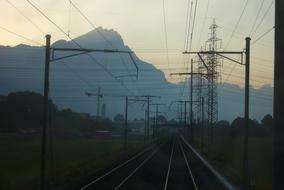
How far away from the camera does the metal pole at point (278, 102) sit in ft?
39.6

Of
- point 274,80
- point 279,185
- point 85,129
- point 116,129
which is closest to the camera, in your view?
point 279,185

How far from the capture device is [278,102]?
12.5m

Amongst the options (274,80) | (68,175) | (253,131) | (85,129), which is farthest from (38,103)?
(274,80)

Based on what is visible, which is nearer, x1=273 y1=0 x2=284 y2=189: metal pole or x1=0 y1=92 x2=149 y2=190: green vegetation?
x1=273 y1=0 x2=284 y2=189: metal pole

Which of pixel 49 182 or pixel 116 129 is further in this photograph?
pixel 116 129

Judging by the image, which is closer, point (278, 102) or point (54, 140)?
point (278, 102)

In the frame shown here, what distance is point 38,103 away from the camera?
120m

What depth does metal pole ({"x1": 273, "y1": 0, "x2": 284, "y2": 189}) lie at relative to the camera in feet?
39.6

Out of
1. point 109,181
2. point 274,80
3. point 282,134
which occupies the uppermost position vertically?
point 274,80

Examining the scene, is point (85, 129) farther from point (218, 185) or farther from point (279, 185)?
point (279, 185)

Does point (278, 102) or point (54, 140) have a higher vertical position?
point (278, 102)

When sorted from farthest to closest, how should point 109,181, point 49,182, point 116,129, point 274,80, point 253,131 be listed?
point 116,129, point 253,131, point 109,181, point 49,182, point 274,80

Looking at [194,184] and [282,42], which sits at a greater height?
[282,42]

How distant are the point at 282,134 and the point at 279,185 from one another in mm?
995
